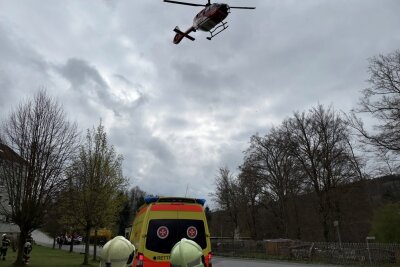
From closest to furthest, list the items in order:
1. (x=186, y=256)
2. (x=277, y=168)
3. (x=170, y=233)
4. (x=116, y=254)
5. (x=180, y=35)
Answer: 1. (x=186, y=256)
2. (x=116, y=254)
3. (x=170, y=233)
4. (x=180, y=35)
5. (x=277, y=168)

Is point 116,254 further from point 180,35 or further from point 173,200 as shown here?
point 180,35

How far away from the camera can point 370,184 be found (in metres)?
42.9

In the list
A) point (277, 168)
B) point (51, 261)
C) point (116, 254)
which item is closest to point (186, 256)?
point (116, 254)

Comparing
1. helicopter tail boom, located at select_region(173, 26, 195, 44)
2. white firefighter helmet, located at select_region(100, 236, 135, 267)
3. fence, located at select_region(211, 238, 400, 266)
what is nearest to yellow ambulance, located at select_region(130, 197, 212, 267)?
white firefighter helmet, located at select_region(100, 236, 135, 267)

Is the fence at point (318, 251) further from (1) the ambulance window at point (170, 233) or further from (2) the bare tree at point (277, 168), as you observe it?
(1) the ambulance window at point (170, 233)

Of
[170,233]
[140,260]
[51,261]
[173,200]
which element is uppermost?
[173,200]

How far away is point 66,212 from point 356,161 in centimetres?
2761

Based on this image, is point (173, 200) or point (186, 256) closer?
point (186, 256)

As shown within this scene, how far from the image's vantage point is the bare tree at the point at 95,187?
2983cm

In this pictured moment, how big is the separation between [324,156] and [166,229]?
128 ft

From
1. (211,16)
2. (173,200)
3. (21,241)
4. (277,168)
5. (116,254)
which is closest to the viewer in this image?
(116,254)

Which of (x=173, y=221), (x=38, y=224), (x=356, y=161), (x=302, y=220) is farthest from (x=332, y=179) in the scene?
(x=173, y=221)

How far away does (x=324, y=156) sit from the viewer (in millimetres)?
46250

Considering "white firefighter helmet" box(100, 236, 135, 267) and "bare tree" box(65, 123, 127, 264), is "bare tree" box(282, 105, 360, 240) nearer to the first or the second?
"bare tree" box(65, 123, 127, 264)
